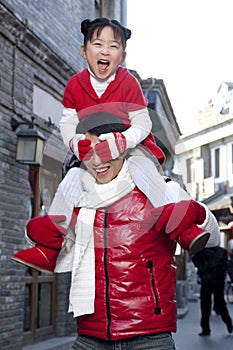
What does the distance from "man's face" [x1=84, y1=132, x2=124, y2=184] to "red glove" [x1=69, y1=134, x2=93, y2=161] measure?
0.02m

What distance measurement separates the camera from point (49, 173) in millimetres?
3539

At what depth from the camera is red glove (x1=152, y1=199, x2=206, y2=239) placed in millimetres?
3062

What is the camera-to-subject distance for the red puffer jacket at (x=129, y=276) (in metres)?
3.17

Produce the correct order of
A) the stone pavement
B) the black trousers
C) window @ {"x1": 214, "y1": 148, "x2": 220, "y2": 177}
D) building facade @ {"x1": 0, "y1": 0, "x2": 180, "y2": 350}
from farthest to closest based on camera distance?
window @ {"x1": 214, "y1": 148, "x2": 220, "y2": 177} → the black trousers → the stone pavement → building facade @ {"x1": 0, "y1": 0, "x2": 180, "y2": 350}

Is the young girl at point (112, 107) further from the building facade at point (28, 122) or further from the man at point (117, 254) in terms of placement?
the building facade at point (28, 122)

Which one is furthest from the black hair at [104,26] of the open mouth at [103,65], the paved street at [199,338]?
the paved street at [199,338]

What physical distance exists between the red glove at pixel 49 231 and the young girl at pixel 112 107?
2.0 inches

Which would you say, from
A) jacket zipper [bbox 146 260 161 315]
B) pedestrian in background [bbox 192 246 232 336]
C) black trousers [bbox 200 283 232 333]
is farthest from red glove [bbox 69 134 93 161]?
black trousers [bbox 200 283 232 333]

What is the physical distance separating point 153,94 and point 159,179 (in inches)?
614

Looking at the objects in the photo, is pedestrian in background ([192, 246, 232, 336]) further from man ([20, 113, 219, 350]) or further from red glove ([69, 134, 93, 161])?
red glove ([69, 134, 93, 161])

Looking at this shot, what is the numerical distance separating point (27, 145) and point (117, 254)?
18.1 feet

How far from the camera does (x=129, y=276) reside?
3.18 metres

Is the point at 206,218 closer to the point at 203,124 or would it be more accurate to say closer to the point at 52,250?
the point at 52,250

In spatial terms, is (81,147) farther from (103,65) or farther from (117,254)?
(117,254)
